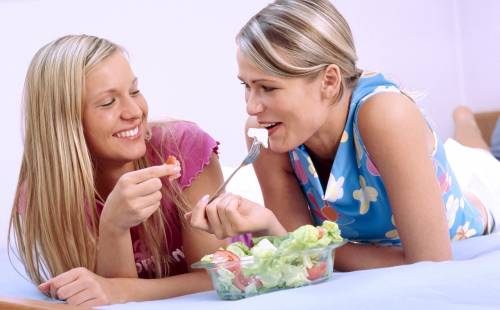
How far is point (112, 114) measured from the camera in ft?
5.23

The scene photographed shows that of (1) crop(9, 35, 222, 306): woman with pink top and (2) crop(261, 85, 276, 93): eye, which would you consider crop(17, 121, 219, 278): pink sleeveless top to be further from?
(2) crop(261, 85, 276, 93): eye

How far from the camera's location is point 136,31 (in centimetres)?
258

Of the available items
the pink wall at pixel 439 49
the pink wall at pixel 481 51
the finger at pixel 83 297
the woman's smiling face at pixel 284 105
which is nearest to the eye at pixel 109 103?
the woman's smiling face at pixel 284 105

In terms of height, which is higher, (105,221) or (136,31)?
(136,31)

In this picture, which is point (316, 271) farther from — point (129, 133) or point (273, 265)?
point (129, 133)

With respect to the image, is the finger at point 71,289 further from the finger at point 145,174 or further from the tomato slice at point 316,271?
the tomato slice at point 316,271

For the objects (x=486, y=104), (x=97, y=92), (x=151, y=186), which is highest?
(x=97, y=92)

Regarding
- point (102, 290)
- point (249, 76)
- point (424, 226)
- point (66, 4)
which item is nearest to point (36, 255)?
point (102, 290)

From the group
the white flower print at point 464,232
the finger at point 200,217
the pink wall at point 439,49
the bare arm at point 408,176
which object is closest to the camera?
the finger at point 200,217

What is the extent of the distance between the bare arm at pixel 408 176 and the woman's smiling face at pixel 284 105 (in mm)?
102

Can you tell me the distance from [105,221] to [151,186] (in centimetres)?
13

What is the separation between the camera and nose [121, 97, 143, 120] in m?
1.58

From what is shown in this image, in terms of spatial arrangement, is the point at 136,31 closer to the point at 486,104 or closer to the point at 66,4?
the point at 66,4

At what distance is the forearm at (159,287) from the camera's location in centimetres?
146
